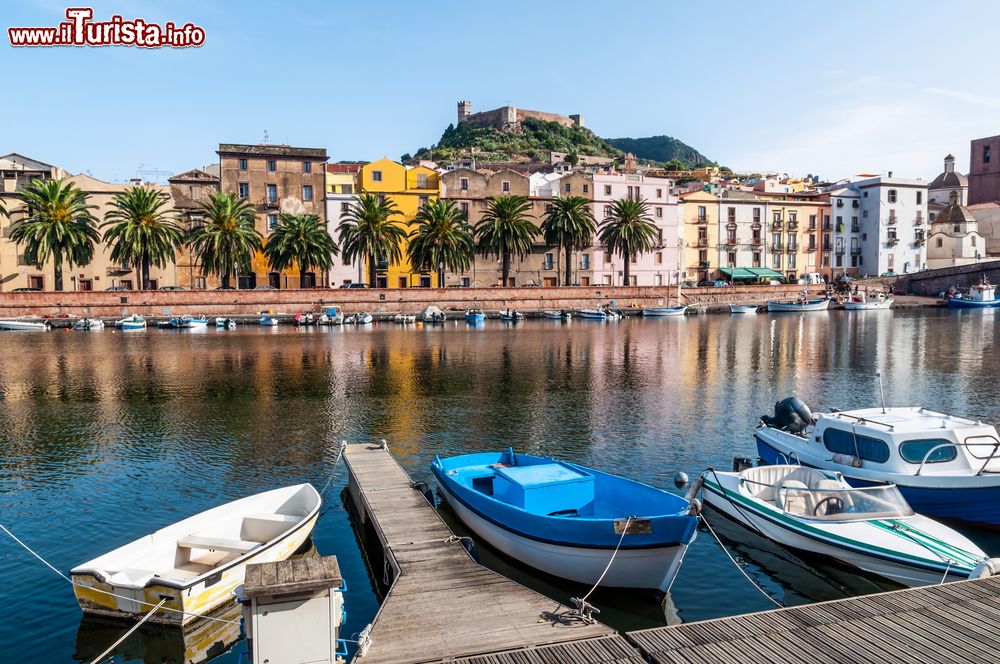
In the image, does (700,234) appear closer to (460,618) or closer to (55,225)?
(55,225)

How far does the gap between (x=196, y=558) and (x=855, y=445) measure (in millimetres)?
16301

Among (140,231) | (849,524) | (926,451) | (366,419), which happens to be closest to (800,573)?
(849,524)

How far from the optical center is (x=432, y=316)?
8569 cm

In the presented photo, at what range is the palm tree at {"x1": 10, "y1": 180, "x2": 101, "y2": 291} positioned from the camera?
250 ft

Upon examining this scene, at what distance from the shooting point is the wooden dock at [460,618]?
9.83 meters

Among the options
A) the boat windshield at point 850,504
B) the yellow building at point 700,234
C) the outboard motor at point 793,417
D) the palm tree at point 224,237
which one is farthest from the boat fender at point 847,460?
the yellow building at point 700,234

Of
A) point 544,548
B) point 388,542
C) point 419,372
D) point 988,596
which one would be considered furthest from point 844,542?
point 419,372

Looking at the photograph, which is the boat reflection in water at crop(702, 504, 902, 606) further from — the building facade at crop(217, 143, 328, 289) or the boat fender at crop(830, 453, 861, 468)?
the building facade at crop(217, 143, 328, 289)

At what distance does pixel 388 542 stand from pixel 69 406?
86.5ft

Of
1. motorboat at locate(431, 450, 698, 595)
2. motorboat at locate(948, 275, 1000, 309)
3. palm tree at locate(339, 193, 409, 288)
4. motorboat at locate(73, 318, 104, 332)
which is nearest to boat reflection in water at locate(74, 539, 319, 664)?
motorboat at locate(431, 450, 698, 595)

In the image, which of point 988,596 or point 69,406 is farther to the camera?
point 69,406

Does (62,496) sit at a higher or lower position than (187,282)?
lower

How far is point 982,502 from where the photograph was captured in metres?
16.5

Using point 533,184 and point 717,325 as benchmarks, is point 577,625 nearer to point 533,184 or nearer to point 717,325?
point 717,325
